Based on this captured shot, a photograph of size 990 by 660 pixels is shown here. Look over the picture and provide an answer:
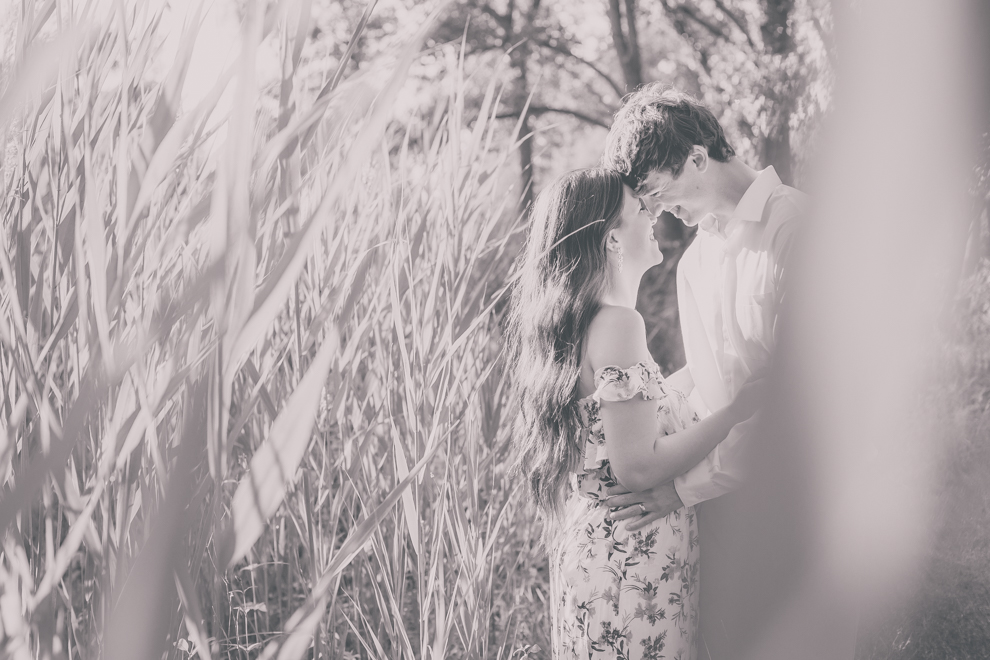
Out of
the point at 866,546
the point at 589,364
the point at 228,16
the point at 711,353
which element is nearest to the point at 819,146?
the point at 711,353

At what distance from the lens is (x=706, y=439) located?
39.2 inches

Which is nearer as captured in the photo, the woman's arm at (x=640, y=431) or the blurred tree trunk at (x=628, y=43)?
the woman's arm at (x=640, y=431)

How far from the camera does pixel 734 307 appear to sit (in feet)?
3.83

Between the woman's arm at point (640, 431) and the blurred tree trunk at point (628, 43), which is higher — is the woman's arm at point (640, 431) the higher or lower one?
the lower one

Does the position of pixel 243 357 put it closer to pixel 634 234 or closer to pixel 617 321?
pixel 617 321

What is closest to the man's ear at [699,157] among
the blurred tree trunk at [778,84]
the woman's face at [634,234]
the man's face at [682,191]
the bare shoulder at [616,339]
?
the man's face at [682,191]

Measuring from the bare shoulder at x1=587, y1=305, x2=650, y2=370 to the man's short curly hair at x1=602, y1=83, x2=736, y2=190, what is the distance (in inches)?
9.8

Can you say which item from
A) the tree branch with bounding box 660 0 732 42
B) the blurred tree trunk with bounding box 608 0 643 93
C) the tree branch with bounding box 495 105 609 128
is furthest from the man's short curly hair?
the tree branch with bounding box 495 105 609 128

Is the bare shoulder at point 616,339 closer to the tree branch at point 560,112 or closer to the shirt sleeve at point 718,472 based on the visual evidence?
the shirt sleeve at point 718,472

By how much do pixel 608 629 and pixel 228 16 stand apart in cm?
101

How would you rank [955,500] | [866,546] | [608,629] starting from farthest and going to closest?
[608,629], [866,546], [955,500]

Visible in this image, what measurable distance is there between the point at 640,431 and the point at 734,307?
1.00 ft

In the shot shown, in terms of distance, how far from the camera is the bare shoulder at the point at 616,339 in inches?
40.6

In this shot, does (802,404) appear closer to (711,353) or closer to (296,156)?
(711,353)
